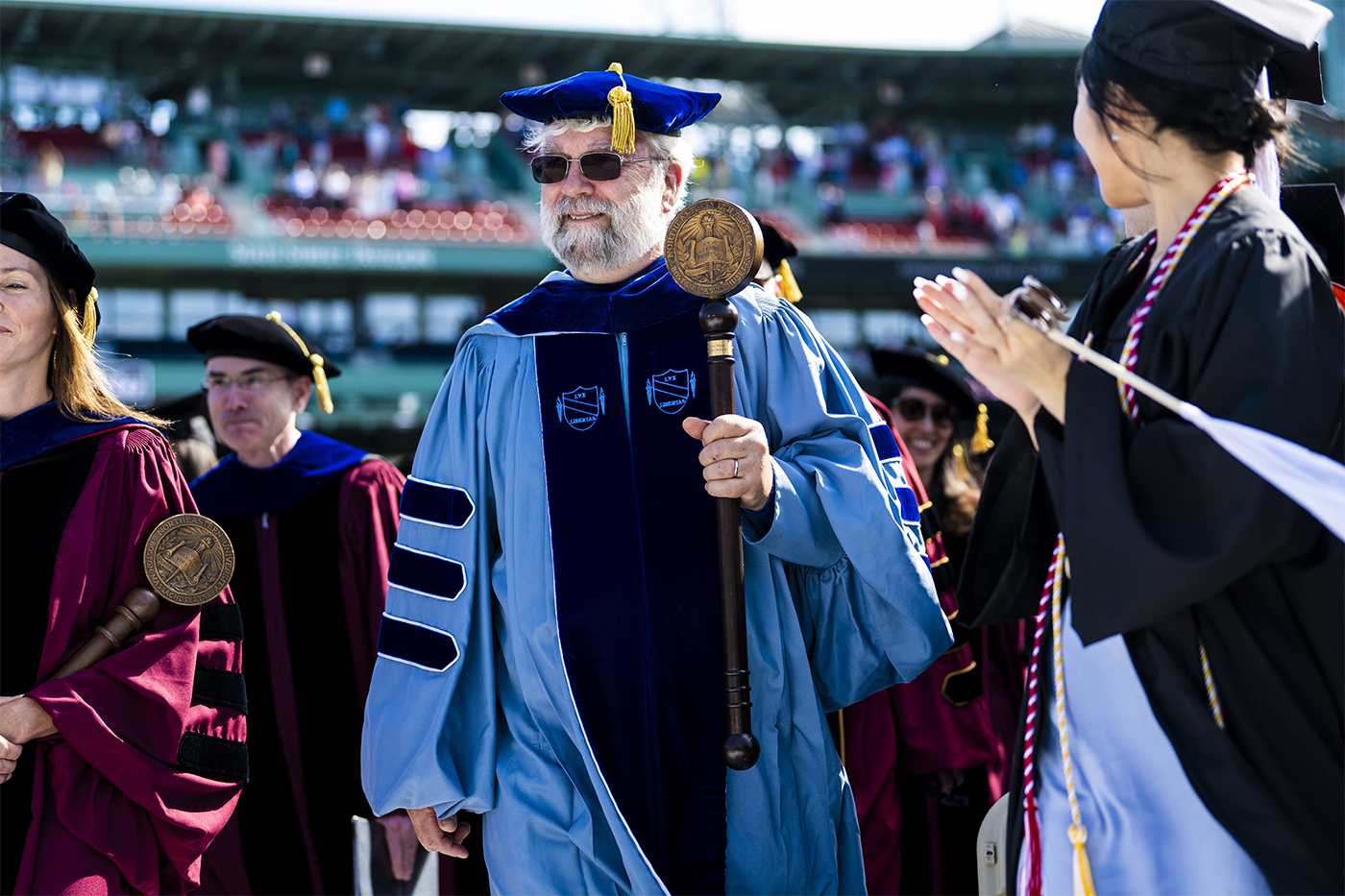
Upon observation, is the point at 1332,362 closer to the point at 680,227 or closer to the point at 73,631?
the point at 680,227

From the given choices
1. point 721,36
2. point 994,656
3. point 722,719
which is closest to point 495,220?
point 721,36

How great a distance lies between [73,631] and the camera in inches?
119

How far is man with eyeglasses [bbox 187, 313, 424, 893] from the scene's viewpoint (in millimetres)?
4348

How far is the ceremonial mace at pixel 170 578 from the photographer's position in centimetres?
300

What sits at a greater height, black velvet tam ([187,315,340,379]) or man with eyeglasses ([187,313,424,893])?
black velvet tam ([187,315,340,379])

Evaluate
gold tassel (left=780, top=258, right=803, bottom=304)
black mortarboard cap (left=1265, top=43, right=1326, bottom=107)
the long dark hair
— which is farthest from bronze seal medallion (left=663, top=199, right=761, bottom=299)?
gold tassel (left=780, top=258, right=803, bottom=304)

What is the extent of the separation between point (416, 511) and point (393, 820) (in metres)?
1.63

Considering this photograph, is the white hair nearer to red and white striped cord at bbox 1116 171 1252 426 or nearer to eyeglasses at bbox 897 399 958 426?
red and white striped cord at bbox 1116 171 1252 426

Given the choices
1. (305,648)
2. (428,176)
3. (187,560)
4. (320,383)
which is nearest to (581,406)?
(187,560)

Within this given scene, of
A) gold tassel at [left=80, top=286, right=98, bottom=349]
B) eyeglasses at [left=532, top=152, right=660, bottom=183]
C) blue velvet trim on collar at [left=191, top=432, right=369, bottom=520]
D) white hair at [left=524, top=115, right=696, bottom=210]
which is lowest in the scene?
blue velvet trim on collar at [left=191, top=432, right=369, bottom=520]

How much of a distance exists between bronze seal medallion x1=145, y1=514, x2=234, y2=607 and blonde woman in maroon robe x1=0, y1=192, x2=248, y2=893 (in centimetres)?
5

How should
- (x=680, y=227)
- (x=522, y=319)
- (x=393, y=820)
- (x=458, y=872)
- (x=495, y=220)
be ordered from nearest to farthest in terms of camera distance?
(x=680, y=227) → (x=522, y=319) → (x=393, y=820) → (x=458, y=872) → (x=495, y=220)

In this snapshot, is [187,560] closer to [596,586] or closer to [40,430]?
[40,430]

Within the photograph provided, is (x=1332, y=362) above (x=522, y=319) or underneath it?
underneath
